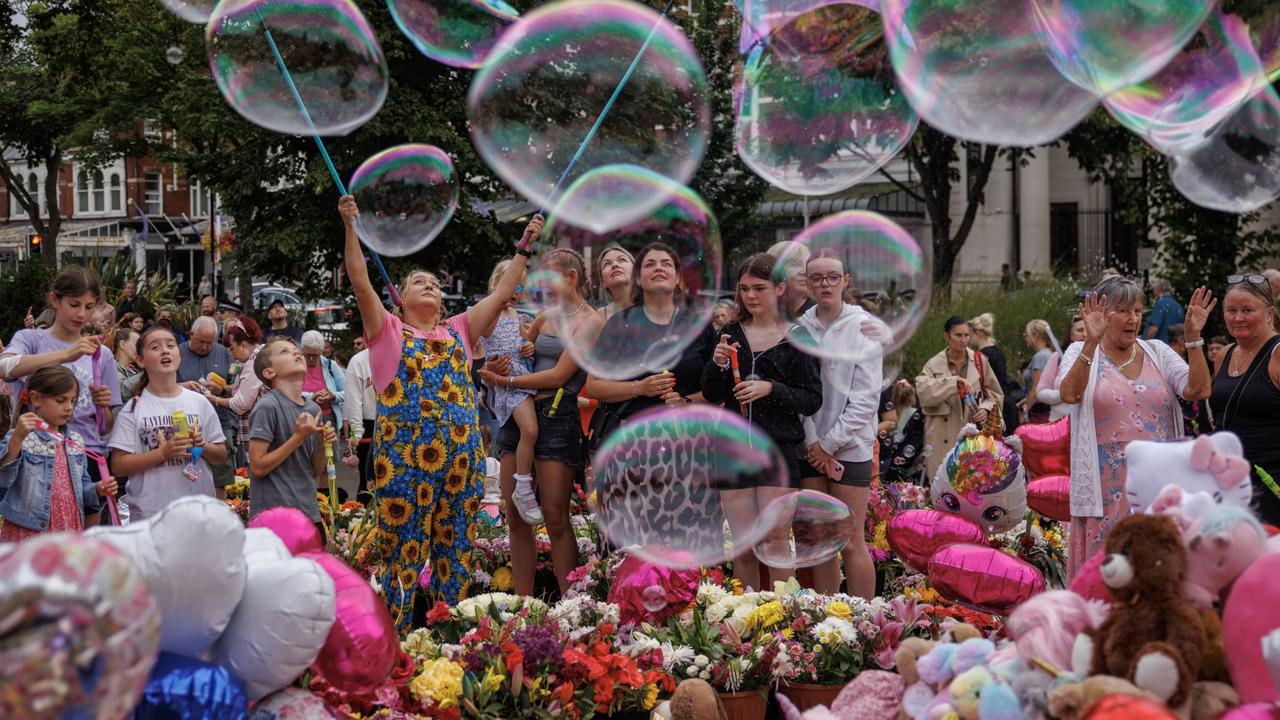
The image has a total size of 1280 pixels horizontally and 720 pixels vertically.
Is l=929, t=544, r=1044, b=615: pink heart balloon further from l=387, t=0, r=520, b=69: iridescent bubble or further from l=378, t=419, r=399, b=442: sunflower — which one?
l=387, t=0, r=520, b=69: iridescent bubble

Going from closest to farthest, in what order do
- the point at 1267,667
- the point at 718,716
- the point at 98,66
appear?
the point at 1267,667 < the point at 718,716 < the point at 98,66

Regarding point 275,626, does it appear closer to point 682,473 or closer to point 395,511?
point 395,511

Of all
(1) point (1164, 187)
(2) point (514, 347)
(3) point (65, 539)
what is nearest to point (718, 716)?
(3) point (65, 539)

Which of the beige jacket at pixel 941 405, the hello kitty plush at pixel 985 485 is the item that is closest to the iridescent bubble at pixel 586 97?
the hello kitty plush at pixel 985 485

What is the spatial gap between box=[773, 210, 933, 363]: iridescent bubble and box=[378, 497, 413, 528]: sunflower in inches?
71.8

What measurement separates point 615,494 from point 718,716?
146 cm

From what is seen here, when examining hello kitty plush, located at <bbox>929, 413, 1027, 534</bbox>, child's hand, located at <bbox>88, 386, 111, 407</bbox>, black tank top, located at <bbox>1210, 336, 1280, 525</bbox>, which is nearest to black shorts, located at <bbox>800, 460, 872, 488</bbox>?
hello kitty plush, located at <bbox>929, 413, 1027, 534</bbox>

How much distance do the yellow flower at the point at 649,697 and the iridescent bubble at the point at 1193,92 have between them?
3.14 meters

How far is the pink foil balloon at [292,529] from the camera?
11.6 ft

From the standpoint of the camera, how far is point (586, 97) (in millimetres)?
5891

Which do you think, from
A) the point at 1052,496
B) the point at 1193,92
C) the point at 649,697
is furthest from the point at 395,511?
the point at 1193,92

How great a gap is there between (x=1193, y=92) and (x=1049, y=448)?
1781mm

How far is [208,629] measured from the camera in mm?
2887

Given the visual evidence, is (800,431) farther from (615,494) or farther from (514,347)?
(514,347)
